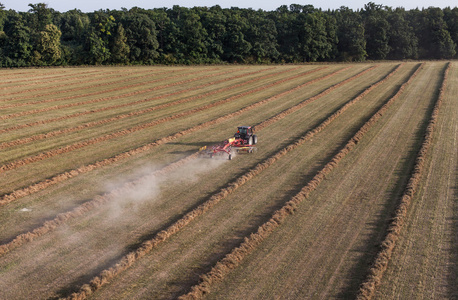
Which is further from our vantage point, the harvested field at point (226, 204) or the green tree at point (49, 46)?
the green tree at point (49, 46)

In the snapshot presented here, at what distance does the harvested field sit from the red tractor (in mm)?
857

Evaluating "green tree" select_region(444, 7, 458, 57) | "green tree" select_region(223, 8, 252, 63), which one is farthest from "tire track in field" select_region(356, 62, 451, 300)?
"green tree" select_region(444, 7, 458, 57)

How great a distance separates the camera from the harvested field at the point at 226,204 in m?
12.9

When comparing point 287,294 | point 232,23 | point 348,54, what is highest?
point 232,23

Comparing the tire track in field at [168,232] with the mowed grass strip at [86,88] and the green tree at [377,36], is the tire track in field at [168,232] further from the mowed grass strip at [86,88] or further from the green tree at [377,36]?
the green tree at [377,36]

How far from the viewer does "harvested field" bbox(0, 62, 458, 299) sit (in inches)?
508

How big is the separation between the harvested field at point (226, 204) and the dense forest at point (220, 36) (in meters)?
48.9

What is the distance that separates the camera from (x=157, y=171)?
2225cm

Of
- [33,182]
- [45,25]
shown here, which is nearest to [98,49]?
[45,25]

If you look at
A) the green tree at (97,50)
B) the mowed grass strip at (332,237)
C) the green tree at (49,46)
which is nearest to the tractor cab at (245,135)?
the mowed grass strip at (332,237)

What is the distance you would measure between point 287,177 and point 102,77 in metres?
49.1

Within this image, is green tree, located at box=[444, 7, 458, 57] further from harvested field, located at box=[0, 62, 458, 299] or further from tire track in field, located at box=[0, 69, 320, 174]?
tire track in field, located at box=[0, 69, 320, 174]

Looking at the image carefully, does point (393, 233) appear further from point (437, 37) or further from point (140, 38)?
point (437, 37)

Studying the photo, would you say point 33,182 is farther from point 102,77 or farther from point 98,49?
point 98,49
